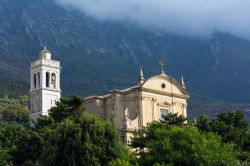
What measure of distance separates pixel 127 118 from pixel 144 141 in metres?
14.3

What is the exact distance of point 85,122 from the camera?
180ft

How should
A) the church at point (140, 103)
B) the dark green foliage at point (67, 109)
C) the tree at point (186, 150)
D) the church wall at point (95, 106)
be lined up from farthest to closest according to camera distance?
the church wall at point (95, 106), the church at point (140, 103), the dark green foliage at point (67, 109), the tree at point (186, 150)

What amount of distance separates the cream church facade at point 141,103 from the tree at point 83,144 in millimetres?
17483

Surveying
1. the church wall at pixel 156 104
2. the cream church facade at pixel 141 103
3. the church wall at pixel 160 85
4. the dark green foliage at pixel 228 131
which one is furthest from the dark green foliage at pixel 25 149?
the church wall at pixel 160 85

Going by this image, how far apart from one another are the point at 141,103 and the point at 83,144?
22727 mm

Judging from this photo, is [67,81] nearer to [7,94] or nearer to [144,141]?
[7,94]

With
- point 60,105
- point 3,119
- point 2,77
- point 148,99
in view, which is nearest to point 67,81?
point 2,77

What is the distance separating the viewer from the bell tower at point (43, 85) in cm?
9555

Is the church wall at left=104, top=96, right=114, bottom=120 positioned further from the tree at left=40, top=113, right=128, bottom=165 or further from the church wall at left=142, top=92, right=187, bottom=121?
the tree at left=40, top=113, right=128, bottom=165

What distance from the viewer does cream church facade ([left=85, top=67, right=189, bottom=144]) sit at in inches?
2931

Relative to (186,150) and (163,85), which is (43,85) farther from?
(186,150)

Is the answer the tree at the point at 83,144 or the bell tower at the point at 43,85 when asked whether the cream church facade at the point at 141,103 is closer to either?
the tree at the point at 83,144

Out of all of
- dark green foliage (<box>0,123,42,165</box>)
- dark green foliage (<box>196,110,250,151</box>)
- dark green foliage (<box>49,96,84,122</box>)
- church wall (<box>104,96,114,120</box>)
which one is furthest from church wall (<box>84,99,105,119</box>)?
dark green foliage (<box>0,123,42,165</box>)

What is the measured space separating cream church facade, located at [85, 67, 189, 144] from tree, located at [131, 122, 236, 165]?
1958 centimetres
